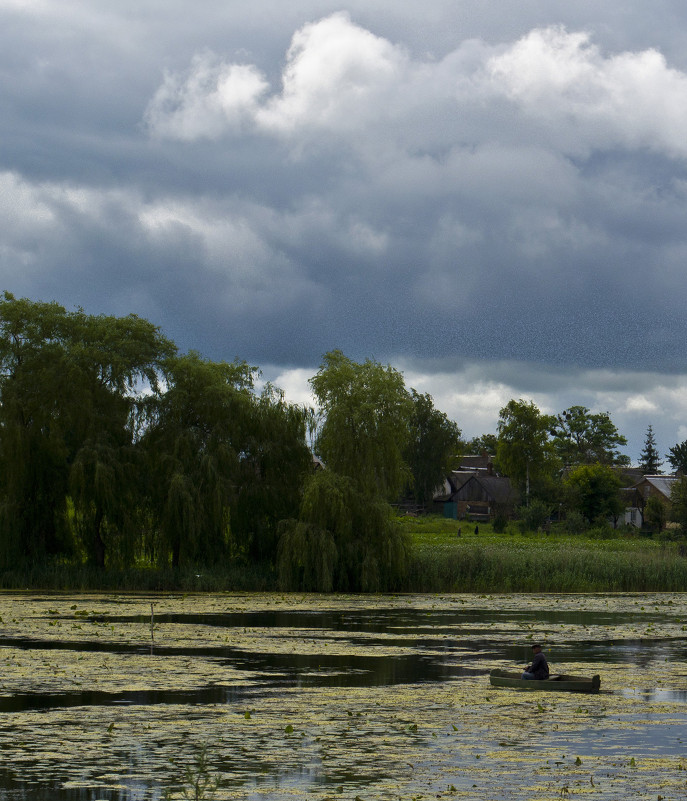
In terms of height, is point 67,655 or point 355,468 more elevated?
point 355,468

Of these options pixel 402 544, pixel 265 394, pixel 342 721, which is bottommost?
pixel 342 721

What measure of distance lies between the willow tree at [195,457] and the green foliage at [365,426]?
4.27 metres

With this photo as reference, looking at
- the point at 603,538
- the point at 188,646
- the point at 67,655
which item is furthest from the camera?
the point at 603,538

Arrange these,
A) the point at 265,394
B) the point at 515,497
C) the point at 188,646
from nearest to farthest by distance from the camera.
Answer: the point at 188,646, the point at 265,394, the point at 515,497

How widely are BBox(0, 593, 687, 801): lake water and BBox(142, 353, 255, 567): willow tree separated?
12344 mm

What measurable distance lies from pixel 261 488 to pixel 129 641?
75.3 ft

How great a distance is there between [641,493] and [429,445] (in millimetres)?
30233

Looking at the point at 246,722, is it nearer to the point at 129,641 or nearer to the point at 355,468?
the point at 129,641

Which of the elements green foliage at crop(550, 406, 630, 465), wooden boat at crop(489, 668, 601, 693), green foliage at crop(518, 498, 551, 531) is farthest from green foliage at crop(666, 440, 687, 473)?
wooden boat at crop(489, 668, 601, 693)

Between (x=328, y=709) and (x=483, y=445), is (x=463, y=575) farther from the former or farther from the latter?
(x=483, y=445)

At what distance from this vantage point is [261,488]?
5300cm

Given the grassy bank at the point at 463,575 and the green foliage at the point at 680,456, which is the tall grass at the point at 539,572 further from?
the green foliage at the point at 680,456

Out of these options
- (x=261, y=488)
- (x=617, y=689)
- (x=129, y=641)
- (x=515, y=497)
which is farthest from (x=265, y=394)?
(x=515, y=497)

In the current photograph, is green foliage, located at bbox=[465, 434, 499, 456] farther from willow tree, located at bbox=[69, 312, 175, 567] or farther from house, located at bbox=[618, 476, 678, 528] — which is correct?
willow tree, located at bbox=[69, 312, 175, 567]
